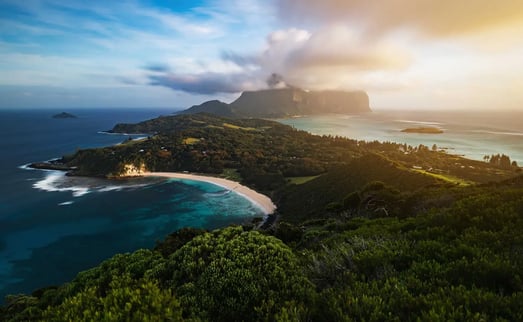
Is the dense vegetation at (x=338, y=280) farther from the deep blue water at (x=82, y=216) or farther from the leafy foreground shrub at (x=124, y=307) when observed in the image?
the deep blue water at (x=82, y=216)

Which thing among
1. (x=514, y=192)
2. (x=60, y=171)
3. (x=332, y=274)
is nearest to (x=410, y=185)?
(x=514, y=192)

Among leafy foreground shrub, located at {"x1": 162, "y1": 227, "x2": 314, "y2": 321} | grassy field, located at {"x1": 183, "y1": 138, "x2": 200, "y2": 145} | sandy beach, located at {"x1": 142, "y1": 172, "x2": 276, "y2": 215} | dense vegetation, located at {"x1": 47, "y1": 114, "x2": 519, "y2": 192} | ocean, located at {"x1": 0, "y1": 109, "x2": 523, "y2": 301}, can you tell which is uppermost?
leafy foreground shrub, located at {"x1": 162, "y1": 227, "x2": 314, "y2": 321}

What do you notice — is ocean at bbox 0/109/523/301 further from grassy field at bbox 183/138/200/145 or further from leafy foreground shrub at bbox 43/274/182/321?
grassy field at bbox 183/138/200/145

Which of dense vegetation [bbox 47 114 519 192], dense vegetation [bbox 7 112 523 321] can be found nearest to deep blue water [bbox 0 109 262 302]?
dense vegetation [bbox 47 114 519 192]

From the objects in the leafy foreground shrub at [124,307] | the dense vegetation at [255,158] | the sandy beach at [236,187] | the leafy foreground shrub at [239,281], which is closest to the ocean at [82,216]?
the sandy beach at [236,187]

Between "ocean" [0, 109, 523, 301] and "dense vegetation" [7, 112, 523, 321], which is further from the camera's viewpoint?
"ocean" [0, 109, 523, 301]

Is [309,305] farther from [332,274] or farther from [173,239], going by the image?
[173,239]
